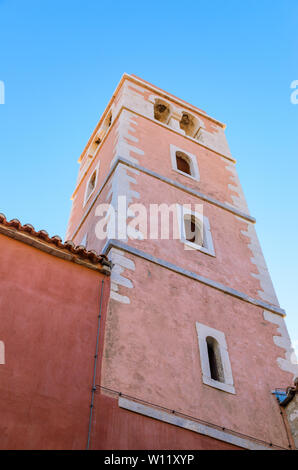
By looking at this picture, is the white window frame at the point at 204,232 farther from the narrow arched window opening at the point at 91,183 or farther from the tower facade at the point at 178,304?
the narrow arched window opening at the point at 91,183

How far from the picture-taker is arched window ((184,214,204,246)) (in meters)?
11.1

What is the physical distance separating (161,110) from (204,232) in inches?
289

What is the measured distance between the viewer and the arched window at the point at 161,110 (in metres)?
16.7

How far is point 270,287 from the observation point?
10508 mm

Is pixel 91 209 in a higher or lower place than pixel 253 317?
higher

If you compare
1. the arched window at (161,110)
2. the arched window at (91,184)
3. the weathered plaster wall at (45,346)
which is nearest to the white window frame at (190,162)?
the arched window at (91,184)

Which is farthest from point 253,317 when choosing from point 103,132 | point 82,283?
point 103,132

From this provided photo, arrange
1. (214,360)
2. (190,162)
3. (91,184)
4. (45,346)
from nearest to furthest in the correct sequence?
(45,346) < (214,360) < (190,162) < (91,184)

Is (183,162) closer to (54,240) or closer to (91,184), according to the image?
(91,184)

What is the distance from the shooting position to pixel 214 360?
26.9ft

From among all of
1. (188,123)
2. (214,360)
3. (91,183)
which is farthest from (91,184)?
(214,360)

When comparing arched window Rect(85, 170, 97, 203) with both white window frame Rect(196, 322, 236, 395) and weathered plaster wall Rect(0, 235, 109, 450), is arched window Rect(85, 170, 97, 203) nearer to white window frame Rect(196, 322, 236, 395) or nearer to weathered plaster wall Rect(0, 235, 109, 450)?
weathered plaster wall Rect(0, 235, 109, 450)
